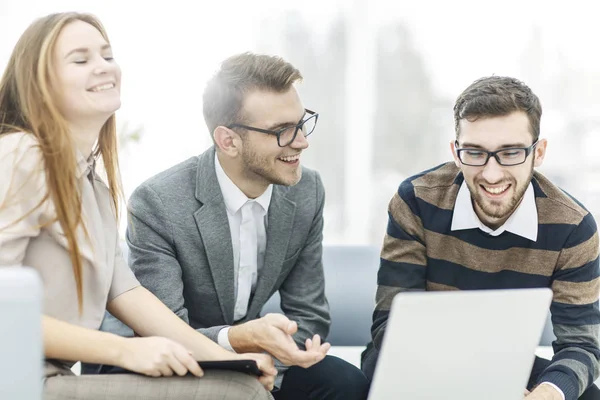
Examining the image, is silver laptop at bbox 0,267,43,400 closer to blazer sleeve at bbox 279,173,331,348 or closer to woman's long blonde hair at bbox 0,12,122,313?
woman's long blonde hair at bbox 0,12,122,313

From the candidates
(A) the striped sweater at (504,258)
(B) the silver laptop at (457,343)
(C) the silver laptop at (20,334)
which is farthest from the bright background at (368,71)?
(C) the silver laptop at (20,334)

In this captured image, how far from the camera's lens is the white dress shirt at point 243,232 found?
2.17m

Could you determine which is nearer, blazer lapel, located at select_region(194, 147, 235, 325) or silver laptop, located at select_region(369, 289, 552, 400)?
silver laptop, located at select_region(369, 289, 552, 400)

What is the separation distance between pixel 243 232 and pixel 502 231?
75 cm

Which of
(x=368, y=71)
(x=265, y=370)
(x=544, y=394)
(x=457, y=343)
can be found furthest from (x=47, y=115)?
(x=368, y=71)

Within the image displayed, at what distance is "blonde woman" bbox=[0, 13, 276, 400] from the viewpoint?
4.76 feet

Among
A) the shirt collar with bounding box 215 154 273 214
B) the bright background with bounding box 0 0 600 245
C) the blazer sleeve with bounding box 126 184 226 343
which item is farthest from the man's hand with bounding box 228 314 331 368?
the bright background with bounding box 0 0 600 245

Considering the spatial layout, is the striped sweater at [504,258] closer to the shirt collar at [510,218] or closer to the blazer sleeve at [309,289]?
the shirt collar at [510,218]

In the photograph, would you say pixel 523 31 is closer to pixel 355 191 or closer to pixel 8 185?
pixel 355 191

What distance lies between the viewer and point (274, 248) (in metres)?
2.19

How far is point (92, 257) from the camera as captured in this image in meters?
1.58

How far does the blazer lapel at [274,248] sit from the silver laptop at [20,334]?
1.13 metres

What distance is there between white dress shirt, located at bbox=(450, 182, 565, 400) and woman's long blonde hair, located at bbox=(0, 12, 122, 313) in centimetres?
105

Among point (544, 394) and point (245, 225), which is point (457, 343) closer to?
point (544, 394)
